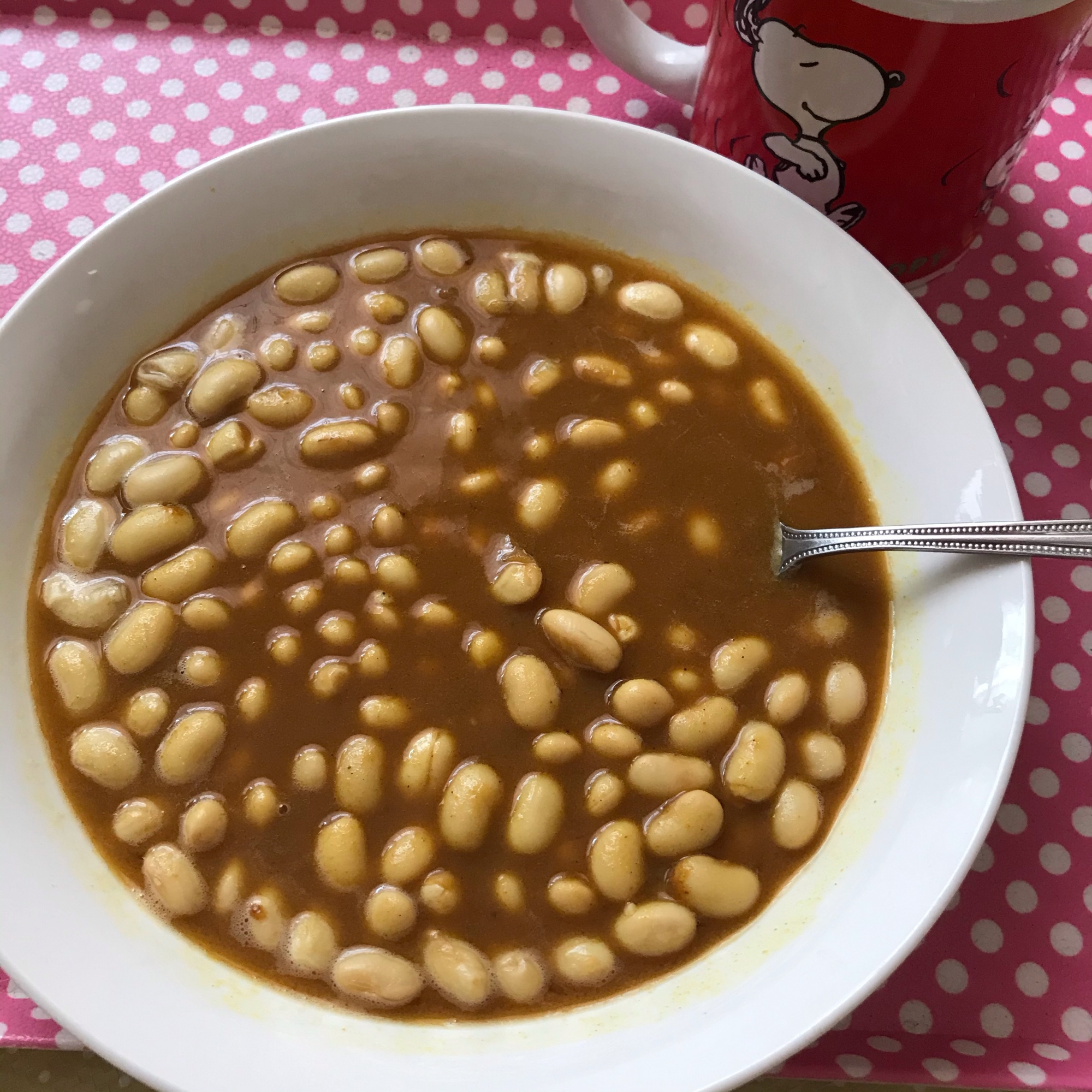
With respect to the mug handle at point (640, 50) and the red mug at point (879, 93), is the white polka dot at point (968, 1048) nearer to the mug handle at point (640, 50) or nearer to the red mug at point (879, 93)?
the red mug at point (879, 93)

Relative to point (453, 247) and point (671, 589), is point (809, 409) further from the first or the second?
point (453, 247)

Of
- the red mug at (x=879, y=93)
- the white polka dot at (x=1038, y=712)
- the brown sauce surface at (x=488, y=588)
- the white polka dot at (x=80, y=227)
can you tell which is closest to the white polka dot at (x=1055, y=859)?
the white polka dot at (x=1038, y=712)

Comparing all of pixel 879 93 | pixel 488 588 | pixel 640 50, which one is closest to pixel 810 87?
pixel 879 93

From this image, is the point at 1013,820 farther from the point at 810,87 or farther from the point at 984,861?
the point at 810,87

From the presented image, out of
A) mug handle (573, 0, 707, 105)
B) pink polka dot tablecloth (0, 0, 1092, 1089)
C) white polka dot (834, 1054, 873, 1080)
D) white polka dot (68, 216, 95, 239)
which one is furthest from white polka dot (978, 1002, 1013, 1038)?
white polka dot (68, 216, 95, 239)

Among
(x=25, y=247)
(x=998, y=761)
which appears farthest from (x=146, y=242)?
(x=998, y=761)

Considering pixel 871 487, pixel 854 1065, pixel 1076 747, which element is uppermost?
pixel 871 487
